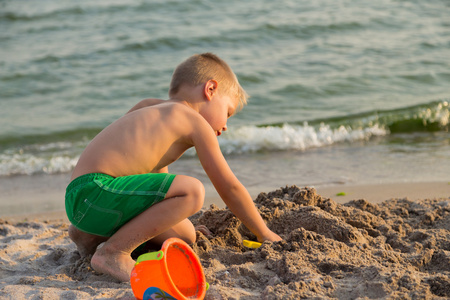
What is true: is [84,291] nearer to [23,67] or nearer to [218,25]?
[23,67]

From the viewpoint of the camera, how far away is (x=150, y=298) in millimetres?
2035

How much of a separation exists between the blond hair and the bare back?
0.19m

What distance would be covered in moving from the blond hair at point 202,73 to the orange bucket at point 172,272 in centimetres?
93

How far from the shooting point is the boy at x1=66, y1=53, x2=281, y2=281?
2.43 m

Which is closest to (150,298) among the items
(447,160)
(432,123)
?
(447,160)

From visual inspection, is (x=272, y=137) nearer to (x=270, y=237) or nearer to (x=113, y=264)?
(x=270, y=237)

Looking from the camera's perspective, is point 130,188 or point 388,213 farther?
point 388,213

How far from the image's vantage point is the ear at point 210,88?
271 centimetres

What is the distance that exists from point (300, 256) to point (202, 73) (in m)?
1.04

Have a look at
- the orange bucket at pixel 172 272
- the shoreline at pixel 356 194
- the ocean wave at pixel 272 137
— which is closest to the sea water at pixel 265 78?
the ocean wave at pixel 272 137

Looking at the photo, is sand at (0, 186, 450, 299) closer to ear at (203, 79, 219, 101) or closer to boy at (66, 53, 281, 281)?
boy at (66, 53, 281, 281)

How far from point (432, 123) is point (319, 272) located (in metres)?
4.32

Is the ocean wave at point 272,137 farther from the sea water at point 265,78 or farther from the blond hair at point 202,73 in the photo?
the blond hair at point 202,73

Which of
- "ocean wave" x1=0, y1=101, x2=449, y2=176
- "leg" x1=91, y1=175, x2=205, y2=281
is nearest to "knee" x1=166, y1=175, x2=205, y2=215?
"leg" x1=91, y1=175, x2=205, y2=281
